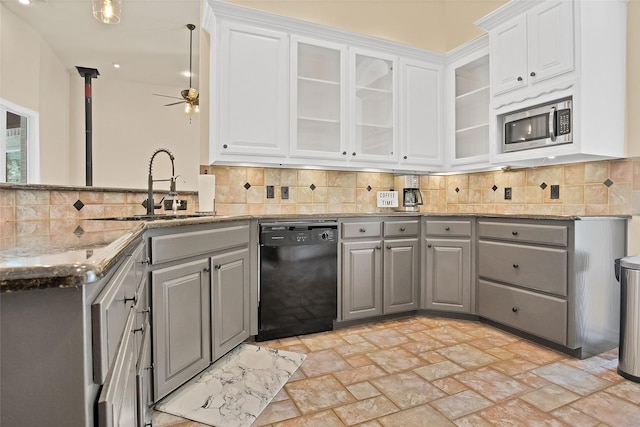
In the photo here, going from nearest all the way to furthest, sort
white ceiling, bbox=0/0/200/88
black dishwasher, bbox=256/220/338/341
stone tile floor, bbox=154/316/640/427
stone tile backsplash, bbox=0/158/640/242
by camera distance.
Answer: stone tile floor, bbox=154/316/640/427 → stone tile backsplash, bbox=0/158/640/242 → black dishwasher, bbox=256/220/338/341 → white ceiling, bbox=0/0/200/88

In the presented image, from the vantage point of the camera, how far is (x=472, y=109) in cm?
335

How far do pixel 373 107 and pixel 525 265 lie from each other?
1.87m

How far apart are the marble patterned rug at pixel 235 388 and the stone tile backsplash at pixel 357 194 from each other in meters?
1.15

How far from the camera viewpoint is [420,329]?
2.81 meters

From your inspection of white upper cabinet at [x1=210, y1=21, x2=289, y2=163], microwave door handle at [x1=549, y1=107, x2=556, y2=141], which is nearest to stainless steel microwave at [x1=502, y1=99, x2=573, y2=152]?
microwave door handle at [x1=549, y1=107, x2=556, y2=141]

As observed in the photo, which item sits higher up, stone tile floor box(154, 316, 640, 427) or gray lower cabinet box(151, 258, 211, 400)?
gray lower cabinet box(151, 258, 211, 400)

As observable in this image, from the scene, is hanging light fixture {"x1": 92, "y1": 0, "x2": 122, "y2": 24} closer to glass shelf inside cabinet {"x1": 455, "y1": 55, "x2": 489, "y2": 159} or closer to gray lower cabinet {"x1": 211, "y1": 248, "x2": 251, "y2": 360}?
gray lower cabinet {"x1": 211, "y1": 248, "x2": 251, "y2": 360}

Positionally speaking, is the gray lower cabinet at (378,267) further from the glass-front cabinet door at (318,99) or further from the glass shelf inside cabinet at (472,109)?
the glass shelf inside cabinet at (472,109)

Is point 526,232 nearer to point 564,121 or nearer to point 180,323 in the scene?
point 564,121

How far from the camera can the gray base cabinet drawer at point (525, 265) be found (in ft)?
7.59

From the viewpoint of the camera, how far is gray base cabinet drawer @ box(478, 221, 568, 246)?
231 centimetres

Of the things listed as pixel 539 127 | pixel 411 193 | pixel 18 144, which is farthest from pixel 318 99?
pixel 18 144

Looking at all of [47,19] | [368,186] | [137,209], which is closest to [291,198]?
[368,186]

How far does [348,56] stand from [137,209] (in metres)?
2.19
